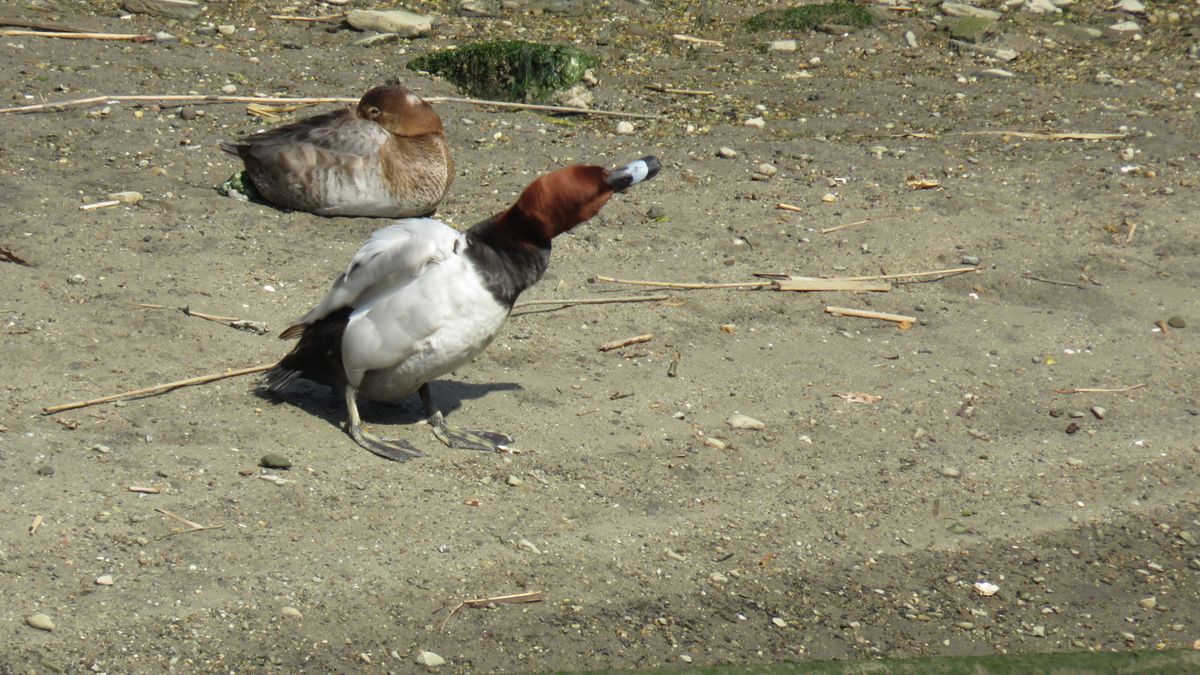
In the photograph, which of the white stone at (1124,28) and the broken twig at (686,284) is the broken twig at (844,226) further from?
the white stone at (1124,28)

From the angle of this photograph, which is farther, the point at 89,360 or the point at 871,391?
the point at 871,391

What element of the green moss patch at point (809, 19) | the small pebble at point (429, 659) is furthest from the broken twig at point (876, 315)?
the green moss patch at point (809, 19)

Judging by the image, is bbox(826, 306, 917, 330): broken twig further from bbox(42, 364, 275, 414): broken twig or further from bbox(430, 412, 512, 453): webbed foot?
bbox(42, 364, 275, 414): broken twig

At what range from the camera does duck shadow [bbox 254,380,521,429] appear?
16.9 feet

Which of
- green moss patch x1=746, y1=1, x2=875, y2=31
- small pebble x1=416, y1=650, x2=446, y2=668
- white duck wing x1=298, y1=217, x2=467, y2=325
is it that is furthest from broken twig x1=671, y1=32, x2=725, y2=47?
small pebble x1=416, y1=650, x2=446, y2=668

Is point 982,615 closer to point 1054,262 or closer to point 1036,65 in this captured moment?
point 1054,262

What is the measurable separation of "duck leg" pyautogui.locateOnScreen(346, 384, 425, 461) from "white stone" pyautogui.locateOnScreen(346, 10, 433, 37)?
5295mm

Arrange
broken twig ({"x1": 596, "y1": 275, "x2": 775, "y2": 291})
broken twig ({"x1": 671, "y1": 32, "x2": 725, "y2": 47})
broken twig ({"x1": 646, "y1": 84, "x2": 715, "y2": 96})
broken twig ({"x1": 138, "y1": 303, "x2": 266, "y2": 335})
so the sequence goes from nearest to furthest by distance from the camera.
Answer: broken twig ({"x1": 138, "y1": 303, "x2": 266, "y2": 335}) < broken twig ({"x1": 596, "y1": 275, "x2": 775, "y2": 291}) < broken twig ({"x1": 646, "y1": 84, "x2": 715, "y2": 96}) < broken twig ({"x1": 671, "y1": 32, "x2": 725, "y2": 47})

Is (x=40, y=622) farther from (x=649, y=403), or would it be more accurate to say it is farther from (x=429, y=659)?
(x=649, y=403)

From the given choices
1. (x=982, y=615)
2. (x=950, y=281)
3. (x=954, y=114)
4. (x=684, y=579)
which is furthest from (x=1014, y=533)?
(x=954, y=114)

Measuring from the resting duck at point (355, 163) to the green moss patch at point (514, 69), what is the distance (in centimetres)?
173

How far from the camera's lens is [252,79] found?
8.60m

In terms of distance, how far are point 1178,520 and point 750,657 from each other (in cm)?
184

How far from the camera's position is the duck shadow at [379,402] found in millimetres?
5148
